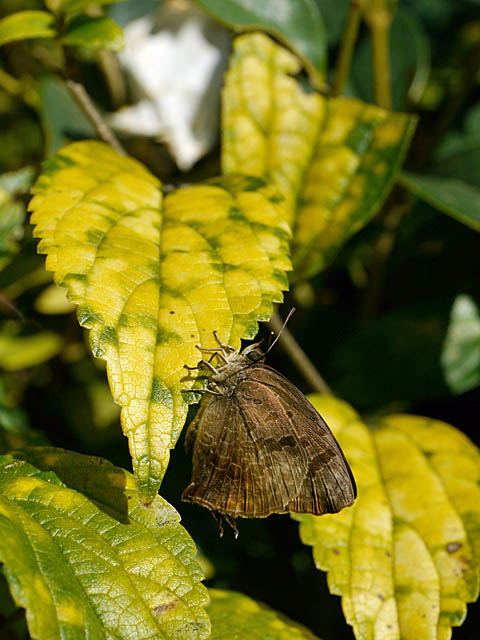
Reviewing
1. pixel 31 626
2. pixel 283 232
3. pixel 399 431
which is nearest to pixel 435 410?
pixel 399 431

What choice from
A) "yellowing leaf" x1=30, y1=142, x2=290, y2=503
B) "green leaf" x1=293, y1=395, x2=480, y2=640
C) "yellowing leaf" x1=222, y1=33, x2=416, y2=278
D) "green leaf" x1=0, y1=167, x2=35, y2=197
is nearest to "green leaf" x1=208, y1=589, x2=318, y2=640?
"green leaf" x1=293, y1=395, x2=480, y2=640

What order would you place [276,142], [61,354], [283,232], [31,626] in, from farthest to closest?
[61,354]
[276,142]
[283,232]
[31,626]

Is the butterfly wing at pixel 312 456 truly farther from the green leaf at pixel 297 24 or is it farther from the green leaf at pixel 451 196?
the green leaf at pixel 297 24

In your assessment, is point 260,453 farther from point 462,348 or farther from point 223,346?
point 462,348

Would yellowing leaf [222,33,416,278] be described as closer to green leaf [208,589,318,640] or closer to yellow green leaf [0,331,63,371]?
Result: green leaf [208,589,318,640]

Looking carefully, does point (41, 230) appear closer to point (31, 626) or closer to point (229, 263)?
point (229, 263)

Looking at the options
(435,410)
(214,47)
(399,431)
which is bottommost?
(435,410)
